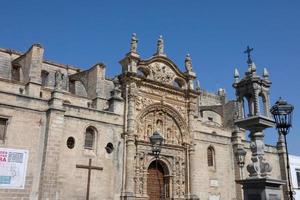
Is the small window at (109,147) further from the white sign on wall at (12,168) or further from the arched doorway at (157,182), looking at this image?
the white sign on wall at (12,168)

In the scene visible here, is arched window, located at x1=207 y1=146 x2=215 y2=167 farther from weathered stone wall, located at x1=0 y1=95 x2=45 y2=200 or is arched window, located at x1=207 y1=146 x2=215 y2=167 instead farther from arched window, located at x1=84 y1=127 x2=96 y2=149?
weathered stone wall, located at x1=0 y1=95 x2=45 y2=200

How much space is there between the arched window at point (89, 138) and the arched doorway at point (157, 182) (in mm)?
4984

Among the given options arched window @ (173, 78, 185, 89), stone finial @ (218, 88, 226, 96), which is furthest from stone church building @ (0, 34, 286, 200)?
stone finial @ (218, 88, 226, 96)

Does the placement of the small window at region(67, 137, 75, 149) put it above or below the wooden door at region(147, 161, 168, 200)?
above

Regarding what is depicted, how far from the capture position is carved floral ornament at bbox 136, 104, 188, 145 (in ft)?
79.6

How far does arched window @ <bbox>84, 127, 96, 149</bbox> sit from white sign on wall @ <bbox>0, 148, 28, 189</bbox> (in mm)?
3982

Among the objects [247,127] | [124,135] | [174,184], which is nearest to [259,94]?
[247,127]

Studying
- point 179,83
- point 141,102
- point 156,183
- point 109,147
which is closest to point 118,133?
point 109,147

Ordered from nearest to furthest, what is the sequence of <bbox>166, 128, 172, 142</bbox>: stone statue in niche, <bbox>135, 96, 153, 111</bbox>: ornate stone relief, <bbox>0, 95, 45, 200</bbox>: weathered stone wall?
<bbox>0, 95, 45, 200</bbox>: weathered stone wall
<bbox>135, 96, 153, 111</bbox>: ornate stone relief
<bbox>166, 128, 172, 142</bbox>: stone statue in niche

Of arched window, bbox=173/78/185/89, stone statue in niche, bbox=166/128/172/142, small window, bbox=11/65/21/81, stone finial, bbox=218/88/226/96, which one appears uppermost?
stone finial, bbox=218/88/226/96

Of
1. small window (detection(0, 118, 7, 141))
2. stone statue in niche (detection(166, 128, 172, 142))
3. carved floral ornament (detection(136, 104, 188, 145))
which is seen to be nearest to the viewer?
small window (detection(0, 118, 7, 141))

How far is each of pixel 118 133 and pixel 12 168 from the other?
7.17 m

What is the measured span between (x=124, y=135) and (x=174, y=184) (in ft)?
17.7

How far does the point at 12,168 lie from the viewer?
17922mm
